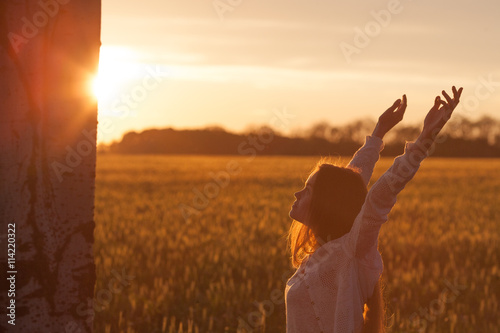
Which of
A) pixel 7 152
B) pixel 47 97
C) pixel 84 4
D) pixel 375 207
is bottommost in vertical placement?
pixel 375 207

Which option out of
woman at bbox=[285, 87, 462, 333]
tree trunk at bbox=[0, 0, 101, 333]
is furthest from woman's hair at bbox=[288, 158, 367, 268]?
tree trunk at bbox=[0, 0, 101, 333]

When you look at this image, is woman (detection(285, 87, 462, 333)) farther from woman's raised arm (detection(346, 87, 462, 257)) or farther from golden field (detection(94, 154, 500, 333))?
golden field (detection(94, 154, 500, 333))

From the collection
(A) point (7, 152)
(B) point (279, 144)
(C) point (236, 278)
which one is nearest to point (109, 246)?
(C) point (236, 278)

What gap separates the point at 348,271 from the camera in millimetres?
2234

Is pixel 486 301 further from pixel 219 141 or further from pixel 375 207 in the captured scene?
pixel 219 141

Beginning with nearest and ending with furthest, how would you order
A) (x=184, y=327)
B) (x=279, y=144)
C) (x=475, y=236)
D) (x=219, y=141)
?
(x=184, y=327) < (x=475, y=236) < (x=279, y=144) < (x=219, y=141)

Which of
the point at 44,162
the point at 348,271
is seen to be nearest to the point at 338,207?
the point at 348,271

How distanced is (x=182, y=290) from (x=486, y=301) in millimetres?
2961

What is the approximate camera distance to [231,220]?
11125 mm

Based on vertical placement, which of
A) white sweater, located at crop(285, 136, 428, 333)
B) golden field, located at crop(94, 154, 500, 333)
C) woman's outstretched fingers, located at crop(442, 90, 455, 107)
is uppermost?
woman's outstretched fingers, located at crop(442, 90, 455, 107)

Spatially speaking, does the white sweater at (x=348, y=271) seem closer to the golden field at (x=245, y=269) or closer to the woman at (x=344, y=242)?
the woman at (x=344, y=242)

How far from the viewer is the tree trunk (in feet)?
6.20

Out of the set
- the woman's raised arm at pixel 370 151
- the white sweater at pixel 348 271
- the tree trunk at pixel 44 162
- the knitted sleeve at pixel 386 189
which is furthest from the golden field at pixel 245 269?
the tree trunk at pixel 44 162

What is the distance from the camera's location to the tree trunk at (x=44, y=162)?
6.20ft
